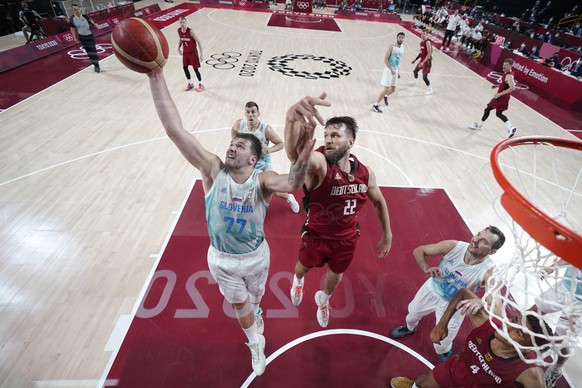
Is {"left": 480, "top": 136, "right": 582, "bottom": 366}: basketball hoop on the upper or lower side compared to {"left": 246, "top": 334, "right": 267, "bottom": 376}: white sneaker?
upper

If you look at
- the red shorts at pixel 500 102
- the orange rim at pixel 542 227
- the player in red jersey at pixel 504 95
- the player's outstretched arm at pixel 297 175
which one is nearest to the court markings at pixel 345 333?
the player's outstretched arm at pixel 297 175

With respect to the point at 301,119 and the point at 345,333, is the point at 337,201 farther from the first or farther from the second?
the point at 345,333

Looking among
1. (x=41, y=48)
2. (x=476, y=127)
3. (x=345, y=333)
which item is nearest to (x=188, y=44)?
(x=41, y=48)

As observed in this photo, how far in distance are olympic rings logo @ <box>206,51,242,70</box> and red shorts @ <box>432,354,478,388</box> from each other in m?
10.9

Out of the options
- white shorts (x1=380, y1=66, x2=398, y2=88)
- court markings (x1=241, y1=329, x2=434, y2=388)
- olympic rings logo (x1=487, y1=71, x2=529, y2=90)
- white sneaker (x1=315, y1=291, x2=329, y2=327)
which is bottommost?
olympic rings logo (x1=487, y1=71, x2=529, y2=90)

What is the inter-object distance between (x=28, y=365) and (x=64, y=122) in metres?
5.87

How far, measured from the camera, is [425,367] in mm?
3129

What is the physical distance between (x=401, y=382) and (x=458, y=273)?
110cm

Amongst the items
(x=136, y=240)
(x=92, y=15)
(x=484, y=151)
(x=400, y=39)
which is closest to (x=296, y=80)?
(x=400, y=39)

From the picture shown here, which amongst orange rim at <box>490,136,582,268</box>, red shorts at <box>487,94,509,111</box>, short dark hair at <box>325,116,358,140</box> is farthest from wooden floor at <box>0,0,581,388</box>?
short dark hair at <box>325,116,358,140</box>

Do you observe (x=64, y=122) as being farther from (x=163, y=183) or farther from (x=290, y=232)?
(x=290, y=232)

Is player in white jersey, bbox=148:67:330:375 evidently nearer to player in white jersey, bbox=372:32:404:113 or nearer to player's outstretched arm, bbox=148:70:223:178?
player's outstretched arm, bbox=148:70:223:178

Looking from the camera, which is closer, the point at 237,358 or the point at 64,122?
the point at 237,358

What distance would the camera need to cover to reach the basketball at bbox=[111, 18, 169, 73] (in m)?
2.30
